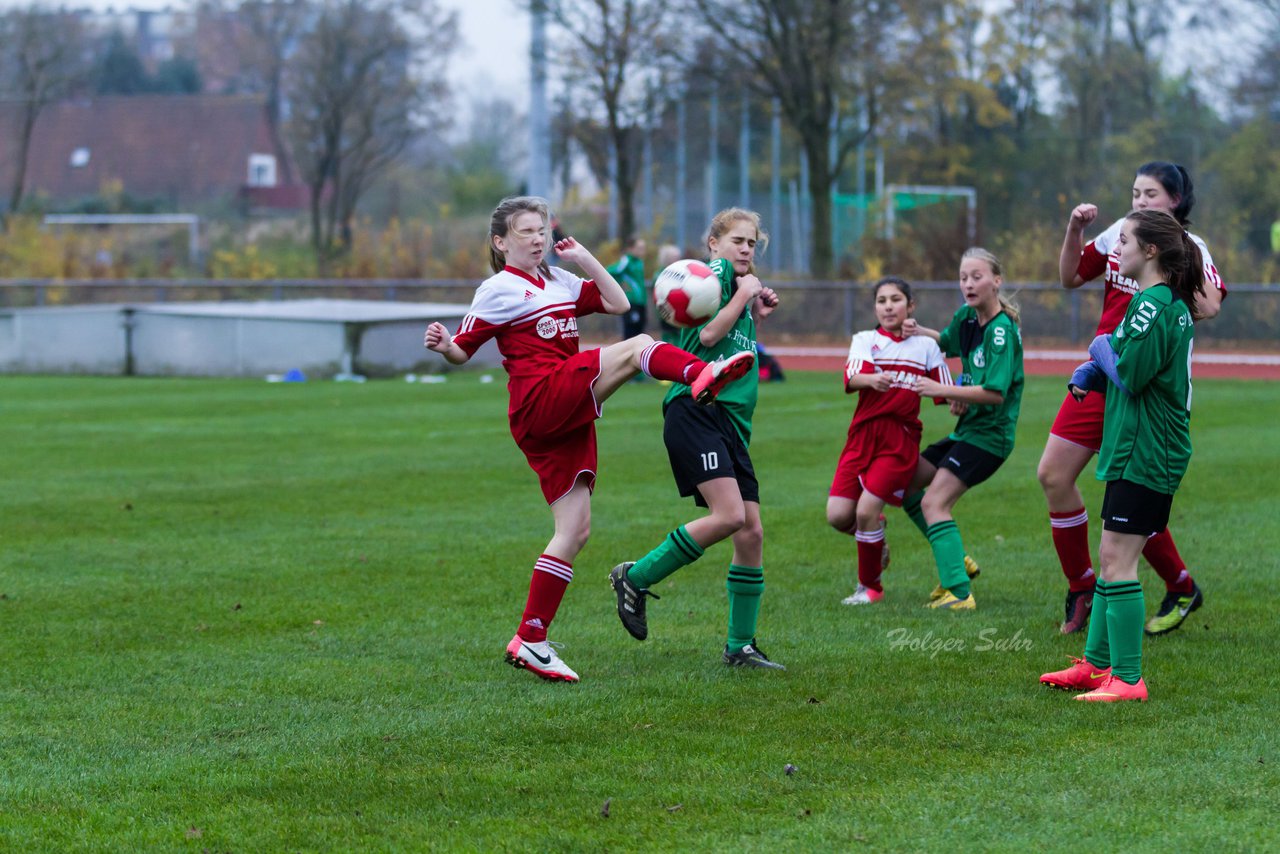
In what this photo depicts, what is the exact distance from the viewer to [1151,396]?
5.49m

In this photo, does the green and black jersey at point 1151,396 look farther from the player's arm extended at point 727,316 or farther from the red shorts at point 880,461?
the red shorts at point 880,461

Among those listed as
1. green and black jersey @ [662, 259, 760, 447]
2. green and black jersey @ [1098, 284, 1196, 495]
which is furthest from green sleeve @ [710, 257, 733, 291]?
green and black jersey @ [1098, 284, 1196, 495]

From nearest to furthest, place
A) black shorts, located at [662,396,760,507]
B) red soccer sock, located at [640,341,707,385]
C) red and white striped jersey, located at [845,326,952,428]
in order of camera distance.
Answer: red soccer sock, located at [640,341,707,385]
black shorts, located at [662,396,760,507]
red and white striped jersey, located at [845,326,952,428]

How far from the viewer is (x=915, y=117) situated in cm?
4225

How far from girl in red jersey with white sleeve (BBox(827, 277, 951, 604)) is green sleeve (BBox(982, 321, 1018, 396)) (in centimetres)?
30

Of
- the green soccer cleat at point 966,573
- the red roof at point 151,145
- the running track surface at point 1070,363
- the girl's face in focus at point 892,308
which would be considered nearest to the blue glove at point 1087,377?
the green soccer cleat at point 966,573

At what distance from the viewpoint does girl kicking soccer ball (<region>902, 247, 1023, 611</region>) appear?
7277 millimetres

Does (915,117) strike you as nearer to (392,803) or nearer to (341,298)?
(341,298)

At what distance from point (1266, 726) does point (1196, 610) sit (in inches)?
80.5

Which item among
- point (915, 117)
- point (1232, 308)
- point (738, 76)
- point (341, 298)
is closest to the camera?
point (1232, 308)

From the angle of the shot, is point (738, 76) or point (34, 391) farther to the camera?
point (738, 76)

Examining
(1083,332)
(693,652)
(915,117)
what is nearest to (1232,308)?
(1083,332)

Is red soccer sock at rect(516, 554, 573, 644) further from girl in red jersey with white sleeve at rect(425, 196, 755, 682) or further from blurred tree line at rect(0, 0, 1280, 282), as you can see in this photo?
blurred tree line at rect(0, 0, 1280, 282)

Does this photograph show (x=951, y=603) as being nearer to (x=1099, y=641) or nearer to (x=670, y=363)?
(x=1099, y=641)
